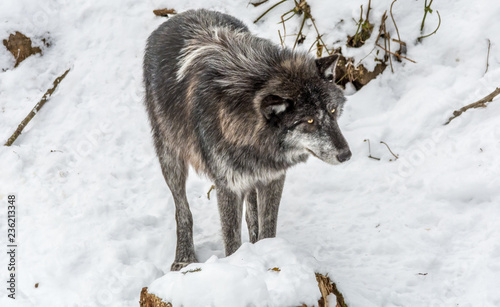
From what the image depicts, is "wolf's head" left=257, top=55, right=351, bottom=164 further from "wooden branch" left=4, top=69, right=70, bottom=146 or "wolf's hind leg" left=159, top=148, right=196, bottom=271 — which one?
"wooden branch" left=4, top=69, right=70, bottom=146

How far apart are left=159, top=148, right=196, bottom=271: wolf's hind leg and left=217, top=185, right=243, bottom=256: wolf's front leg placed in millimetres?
640

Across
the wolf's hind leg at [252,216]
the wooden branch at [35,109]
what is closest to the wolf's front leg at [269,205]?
the wolf's hind leg at [252,216]

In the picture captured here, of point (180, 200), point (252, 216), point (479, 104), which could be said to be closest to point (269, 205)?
point (252, 216)

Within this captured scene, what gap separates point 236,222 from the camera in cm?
492

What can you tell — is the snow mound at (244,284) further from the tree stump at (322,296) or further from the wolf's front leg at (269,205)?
the wolf's front leg at (269,205)

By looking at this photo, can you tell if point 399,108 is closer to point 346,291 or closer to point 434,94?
point 434,94

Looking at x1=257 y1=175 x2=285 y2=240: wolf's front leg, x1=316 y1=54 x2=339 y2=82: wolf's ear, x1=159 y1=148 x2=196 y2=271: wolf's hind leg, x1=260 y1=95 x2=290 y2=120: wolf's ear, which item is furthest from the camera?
Result: x1=159 y1=148 x2=196 y2=271: wolf's hind leg

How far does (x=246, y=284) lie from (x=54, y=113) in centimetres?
450

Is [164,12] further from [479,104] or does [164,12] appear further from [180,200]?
[479,104]

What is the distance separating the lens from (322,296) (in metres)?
3.69

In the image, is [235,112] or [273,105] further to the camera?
[235,112]

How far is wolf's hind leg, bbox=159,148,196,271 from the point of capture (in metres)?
5.43

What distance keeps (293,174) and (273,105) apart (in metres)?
2.37

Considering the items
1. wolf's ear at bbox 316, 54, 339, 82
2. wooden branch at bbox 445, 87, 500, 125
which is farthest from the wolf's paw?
wooden branch at bbox 445, 87, 500, 125
